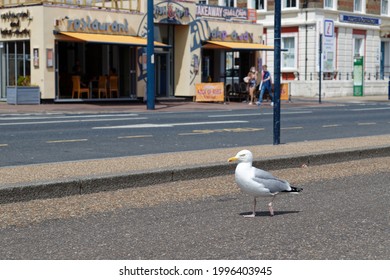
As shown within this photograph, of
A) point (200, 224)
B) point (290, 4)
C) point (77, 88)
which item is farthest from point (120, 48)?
point (200, 224)

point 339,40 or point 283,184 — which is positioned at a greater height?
point 339,40

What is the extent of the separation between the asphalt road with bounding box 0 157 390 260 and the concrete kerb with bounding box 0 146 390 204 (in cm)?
12

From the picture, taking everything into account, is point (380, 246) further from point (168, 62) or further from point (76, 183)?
point (168, 62)

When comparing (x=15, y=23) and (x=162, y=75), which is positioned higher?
(x=15, y=23)

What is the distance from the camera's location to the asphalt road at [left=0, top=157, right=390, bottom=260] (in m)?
6.21

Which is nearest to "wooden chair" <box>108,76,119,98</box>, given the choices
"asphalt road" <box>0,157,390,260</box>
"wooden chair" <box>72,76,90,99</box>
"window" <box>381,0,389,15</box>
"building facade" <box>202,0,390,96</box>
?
"wooden chair" <box>72,76,90,99</box>

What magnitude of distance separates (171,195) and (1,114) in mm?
18272

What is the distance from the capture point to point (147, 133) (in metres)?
18.8

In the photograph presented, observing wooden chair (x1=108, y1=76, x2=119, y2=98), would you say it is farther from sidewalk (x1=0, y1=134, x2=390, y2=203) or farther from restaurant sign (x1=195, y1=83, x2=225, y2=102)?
sidewalk (x1=0, y1=134, x2=390, y2=203)

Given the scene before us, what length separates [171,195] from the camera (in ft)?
30.1

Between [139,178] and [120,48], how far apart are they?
28.9 m

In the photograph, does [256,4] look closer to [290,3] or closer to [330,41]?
[290,3]

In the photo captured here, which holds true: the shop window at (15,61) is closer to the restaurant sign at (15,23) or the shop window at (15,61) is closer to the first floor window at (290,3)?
the restaurant sign at (15,23)

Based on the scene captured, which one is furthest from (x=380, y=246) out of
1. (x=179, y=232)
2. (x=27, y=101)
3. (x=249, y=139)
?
(x=27, y=101)
